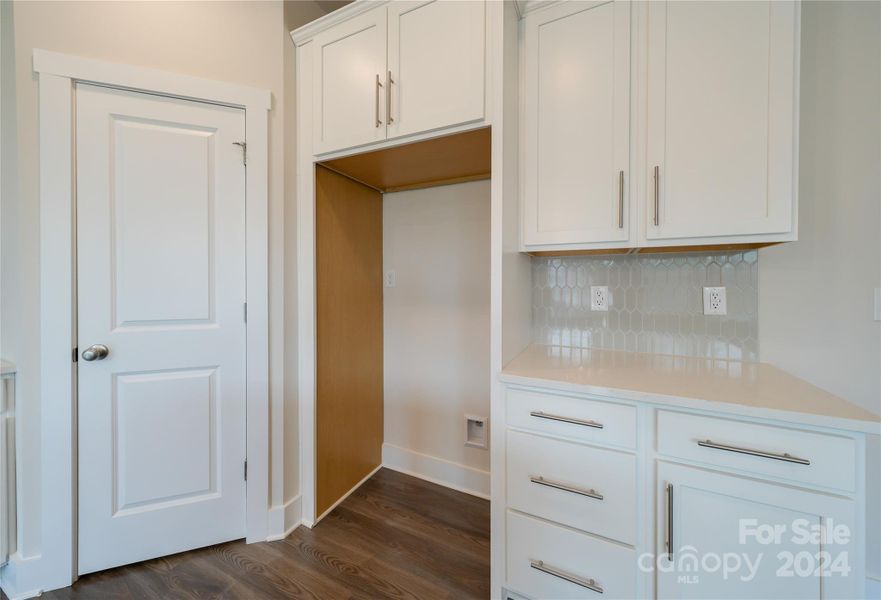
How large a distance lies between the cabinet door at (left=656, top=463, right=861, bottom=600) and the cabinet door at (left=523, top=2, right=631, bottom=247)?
2.81 ft

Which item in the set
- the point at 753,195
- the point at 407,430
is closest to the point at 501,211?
the point at 753,195

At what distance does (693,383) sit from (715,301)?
1.67ft

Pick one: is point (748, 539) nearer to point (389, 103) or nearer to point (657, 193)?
point (657, 193)

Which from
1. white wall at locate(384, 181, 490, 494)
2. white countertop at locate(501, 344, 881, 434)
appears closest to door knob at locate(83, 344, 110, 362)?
white wall at locate(384, 181, 490, 494)

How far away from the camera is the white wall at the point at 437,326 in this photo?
206cm

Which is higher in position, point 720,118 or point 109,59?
point 109,59

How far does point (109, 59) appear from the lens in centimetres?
146

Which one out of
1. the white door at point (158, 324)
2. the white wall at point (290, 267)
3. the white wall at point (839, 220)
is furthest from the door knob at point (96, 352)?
the white wall at point (839, 220)

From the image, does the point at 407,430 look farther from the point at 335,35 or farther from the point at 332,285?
the point at 335,35

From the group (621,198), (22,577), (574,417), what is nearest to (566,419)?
(574,417)

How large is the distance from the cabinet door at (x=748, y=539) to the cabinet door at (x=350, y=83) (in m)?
1.68

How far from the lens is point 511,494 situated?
1300 mm

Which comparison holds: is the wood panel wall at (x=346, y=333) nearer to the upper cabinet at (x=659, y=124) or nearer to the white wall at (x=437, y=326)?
the white wall at (x=437, y=326)

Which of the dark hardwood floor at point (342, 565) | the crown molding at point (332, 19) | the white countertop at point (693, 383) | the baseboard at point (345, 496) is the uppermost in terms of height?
the crown molding at point (332, 19)
